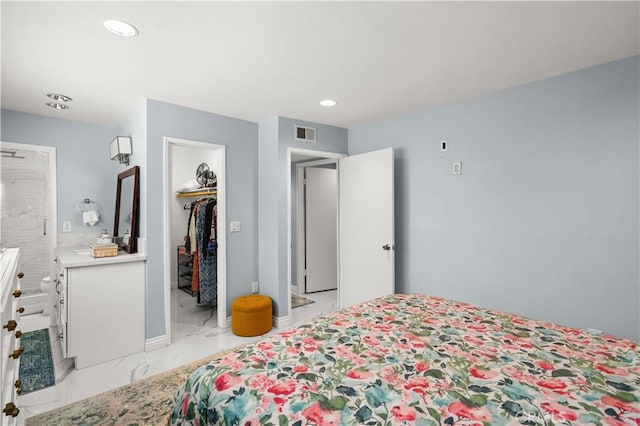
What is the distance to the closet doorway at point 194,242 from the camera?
316 cm

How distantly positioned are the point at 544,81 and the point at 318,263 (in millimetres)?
3655

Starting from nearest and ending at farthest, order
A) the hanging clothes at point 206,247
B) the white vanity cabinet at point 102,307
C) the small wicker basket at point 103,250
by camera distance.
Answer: the white vanity cabinet at point 102,307
the small wicker basket at point 103,250
the hanging clothes at point 206,247

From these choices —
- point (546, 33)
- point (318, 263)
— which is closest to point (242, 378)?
point (546, 33)

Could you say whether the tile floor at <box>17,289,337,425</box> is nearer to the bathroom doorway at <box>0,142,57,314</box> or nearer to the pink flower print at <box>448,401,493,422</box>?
the bathroom doorway at <box>0,142,57,314</box>

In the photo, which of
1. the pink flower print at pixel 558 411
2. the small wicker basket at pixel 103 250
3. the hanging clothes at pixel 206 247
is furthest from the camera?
the hanging clothes at pixel 206 247

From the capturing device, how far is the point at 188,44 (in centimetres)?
200

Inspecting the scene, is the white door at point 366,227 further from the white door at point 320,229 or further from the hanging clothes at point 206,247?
the hanging clothes at point 206,247

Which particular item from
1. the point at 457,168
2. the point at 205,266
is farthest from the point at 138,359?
the point at 457,168

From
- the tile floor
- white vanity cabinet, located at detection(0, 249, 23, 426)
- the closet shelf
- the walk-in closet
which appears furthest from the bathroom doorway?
white vanity cabinet, located at detection(0, 249, 23, 426)

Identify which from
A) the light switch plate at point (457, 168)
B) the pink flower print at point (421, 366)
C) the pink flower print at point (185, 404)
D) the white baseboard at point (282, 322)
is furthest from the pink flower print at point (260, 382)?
the light switch plate at point (457, 168)

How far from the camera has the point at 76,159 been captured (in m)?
3.83

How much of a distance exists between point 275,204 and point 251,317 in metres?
1.23

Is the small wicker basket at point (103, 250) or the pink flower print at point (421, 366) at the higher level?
the small wicker basket at point (103, 250)

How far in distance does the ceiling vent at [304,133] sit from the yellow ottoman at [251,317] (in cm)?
189
